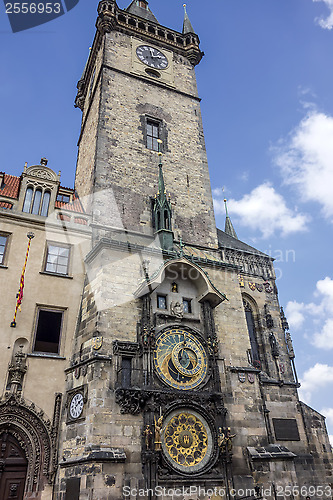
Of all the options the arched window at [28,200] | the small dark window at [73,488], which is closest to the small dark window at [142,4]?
the arched window at [28,200]

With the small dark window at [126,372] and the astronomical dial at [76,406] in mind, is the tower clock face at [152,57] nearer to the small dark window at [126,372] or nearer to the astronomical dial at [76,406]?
the small dark window at [126,372]

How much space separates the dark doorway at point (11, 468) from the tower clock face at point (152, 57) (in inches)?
775

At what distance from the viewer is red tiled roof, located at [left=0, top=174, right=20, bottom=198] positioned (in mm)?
15696

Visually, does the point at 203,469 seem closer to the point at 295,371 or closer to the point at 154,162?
the point at 295,371

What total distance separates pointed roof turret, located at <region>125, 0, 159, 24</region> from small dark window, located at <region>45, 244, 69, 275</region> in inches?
751

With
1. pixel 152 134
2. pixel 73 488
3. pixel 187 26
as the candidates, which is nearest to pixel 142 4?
pixel 187 26

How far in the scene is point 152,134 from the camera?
20.3 m

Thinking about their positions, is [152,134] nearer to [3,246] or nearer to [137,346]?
[3,246]

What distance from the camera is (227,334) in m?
14.6

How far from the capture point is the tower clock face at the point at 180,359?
12.6 metres

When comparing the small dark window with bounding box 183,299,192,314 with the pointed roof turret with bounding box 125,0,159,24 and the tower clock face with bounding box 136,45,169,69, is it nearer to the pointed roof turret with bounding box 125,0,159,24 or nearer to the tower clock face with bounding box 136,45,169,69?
the tower clock face with bounding box 136,45,169,69

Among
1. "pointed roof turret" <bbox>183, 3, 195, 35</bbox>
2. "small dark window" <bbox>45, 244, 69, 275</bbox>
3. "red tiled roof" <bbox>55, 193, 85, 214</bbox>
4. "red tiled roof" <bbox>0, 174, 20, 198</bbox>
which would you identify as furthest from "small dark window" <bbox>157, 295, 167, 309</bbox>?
"pointed roof turret" <bbox>183, 3, 195, 35</bbox>

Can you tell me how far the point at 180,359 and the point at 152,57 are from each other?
58.3ft

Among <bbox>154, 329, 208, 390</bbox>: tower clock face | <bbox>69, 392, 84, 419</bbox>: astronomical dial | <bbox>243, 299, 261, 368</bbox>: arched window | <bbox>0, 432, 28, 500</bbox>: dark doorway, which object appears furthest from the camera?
<bbox>243, 299, 261, 368</bbox>: arched window
